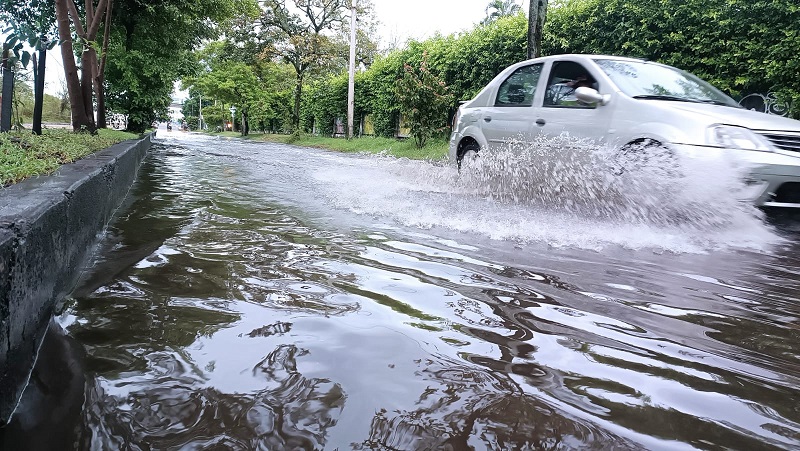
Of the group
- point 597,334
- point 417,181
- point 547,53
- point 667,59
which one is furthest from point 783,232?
point 547,53

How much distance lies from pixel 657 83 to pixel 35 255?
492cm

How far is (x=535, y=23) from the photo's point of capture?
949 cm

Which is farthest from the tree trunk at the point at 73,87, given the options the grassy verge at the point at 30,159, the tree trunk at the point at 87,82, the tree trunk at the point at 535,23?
the tree trunk at the point at 535,23

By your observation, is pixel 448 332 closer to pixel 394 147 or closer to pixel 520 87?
pixel 520 87

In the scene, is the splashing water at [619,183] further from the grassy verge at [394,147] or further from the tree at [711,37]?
the grassy verge at [394,147]

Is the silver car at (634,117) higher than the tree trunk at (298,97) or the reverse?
the reverse

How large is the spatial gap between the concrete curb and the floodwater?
12 centimetres

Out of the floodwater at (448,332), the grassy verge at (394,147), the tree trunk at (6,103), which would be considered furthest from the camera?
the grassy verge at (394,147)

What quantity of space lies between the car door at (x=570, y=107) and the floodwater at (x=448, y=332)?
25.2 inches

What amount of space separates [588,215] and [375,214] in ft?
6.04

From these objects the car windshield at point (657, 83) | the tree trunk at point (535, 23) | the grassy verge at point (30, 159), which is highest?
the tree trunk at point (535, 23)

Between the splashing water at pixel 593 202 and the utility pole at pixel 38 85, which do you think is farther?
the utility pole at pixel 38 85

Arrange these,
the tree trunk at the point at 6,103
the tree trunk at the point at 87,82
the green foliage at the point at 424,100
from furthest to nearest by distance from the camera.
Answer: the green foliage at the point at 424,100 → the tree trunk at the point at 87,82 → the tree trunk at the point at 6,103

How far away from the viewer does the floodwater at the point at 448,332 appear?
4.61ft
